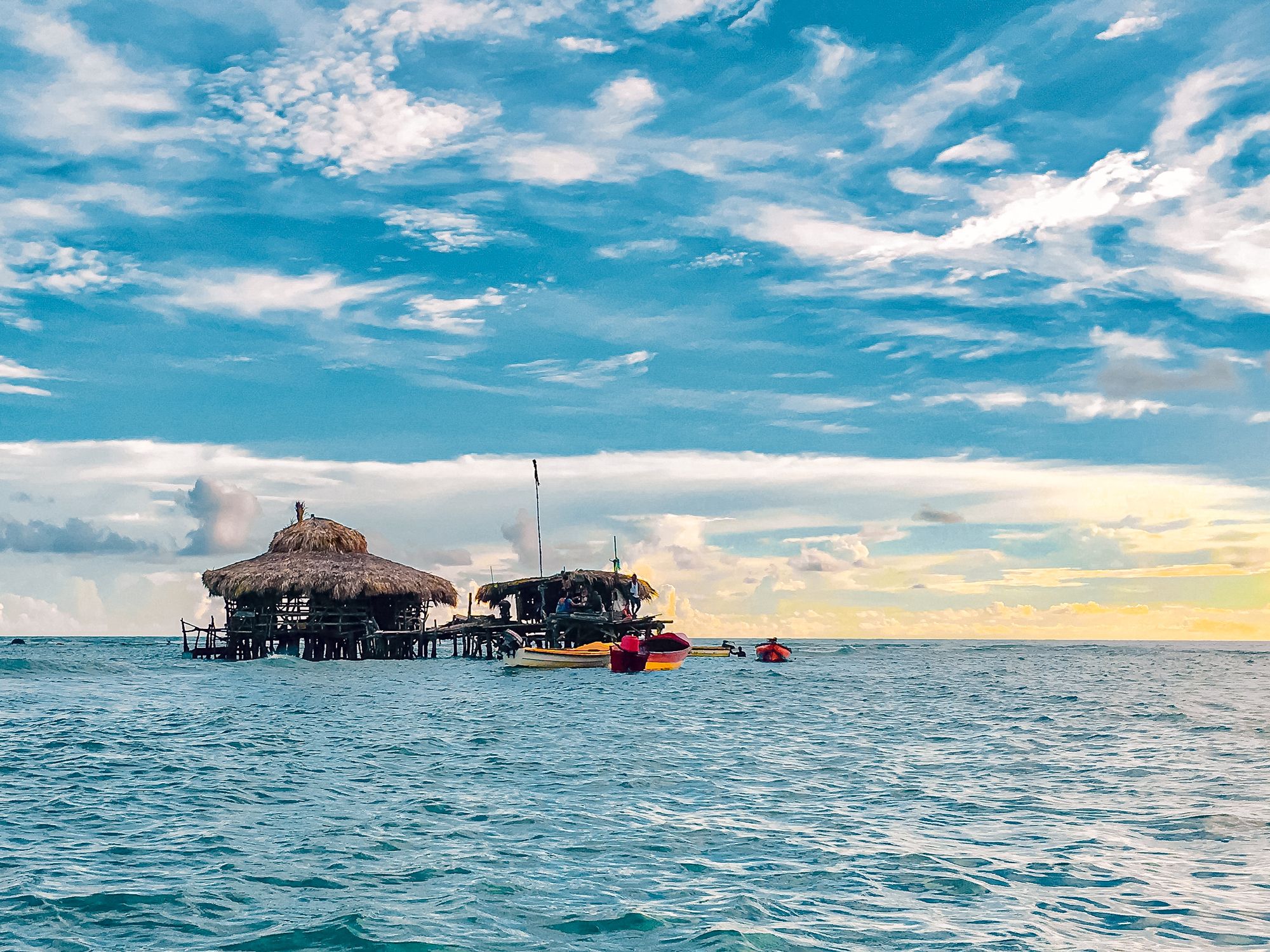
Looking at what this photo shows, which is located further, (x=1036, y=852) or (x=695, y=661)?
(x=695, y=661)

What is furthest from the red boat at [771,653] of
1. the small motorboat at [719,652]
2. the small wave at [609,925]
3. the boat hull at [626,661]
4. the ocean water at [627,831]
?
the small wave at [609,925]

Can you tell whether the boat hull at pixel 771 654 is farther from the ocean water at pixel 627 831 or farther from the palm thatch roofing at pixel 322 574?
the ocean water at pixel 627 831

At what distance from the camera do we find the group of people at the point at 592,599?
190 feet

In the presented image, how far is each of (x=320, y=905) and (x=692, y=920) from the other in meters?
3.44

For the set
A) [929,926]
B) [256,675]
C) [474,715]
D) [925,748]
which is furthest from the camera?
[256,675]

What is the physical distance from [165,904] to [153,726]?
16.6m

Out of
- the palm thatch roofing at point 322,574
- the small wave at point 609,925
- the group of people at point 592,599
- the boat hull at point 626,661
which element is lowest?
the small wave at point 609,925

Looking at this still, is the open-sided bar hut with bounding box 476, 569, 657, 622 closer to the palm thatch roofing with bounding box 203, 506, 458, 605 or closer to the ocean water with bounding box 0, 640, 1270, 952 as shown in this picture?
the palm thatch roofing with bounding box 203, 506, 458, 605

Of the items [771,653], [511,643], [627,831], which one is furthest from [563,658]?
[627,831]

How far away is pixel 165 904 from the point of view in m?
9.43

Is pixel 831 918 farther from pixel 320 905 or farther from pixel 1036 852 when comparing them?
pixel 320 905

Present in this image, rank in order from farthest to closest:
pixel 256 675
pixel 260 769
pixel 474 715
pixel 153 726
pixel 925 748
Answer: pixel 256 675 → pixel 474 715 → pixel 153 726 → pixel 925 748 → pixel 260 769

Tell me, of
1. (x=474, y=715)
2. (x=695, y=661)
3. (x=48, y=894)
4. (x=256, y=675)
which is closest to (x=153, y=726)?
(x=474, y=715)

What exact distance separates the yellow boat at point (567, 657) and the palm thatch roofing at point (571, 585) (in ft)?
27.1
